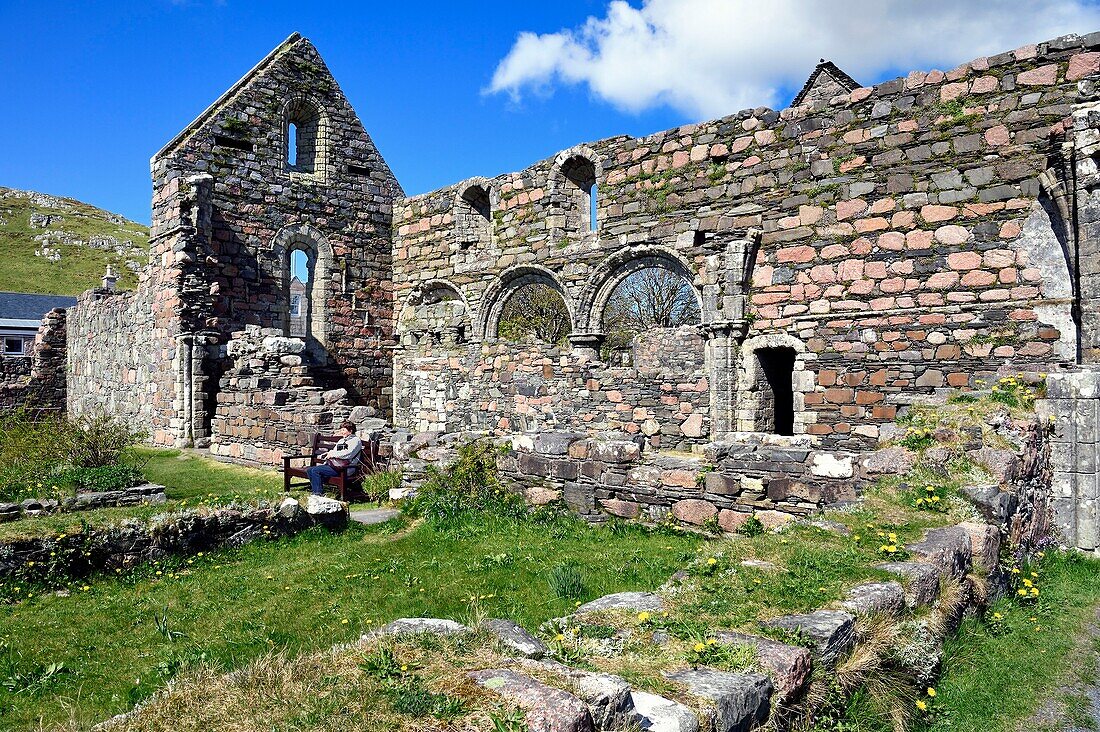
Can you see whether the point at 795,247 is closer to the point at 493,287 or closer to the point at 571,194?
the point at 571,194

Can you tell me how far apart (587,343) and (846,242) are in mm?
5411

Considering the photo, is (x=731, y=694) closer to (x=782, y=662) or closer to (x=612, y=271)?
(x=782, y=662)

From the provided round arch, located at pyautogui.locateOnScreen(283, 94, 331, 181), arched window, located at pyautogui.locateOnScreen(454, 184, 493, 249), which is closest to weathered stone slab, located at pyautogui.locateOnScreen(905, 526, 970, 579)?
arched window, located at pyautogui.locateOnScreen(454, 184, 493, 249)

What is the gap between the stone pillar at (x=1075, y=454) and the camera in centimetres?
705

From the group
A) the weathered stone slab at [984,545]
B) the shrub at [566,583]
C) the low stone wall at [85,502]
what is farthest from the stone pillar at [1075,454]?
the low stone wall at [85,502]

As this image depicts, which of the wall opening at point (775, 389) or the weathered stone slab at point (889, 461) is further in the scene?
the wall opening at point (775, 389)

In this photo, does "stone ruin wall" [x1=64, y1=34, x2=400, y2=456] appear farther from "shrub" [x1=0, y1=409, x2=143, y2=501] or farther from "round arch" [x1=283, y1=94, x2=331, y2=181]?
"shrub" [x1=0, y1=409, x2=143, y2=501]

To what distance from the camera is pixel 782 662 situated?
10.1 ft

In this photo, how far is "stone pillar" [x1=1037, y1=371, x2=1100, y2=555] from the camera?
23.1 ft

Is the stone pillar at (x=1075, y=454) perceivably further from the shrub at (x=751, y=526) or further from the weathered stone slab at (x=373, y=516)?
the weathered stone slab at (x=373, y=516)

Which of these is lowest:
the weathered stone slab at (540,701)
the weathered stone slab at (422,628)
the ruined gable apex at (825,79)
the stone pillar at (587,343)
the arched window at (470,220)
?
the weathered stone slab at (422,628)

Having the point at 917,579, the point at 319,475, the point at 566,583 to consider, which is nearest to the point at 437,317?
the point at 319,475

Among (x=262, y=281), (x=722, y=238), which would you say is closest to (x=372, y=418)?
(x=262, y=281)

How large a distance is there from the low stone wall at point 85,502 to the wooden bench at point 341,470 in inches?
67.0
